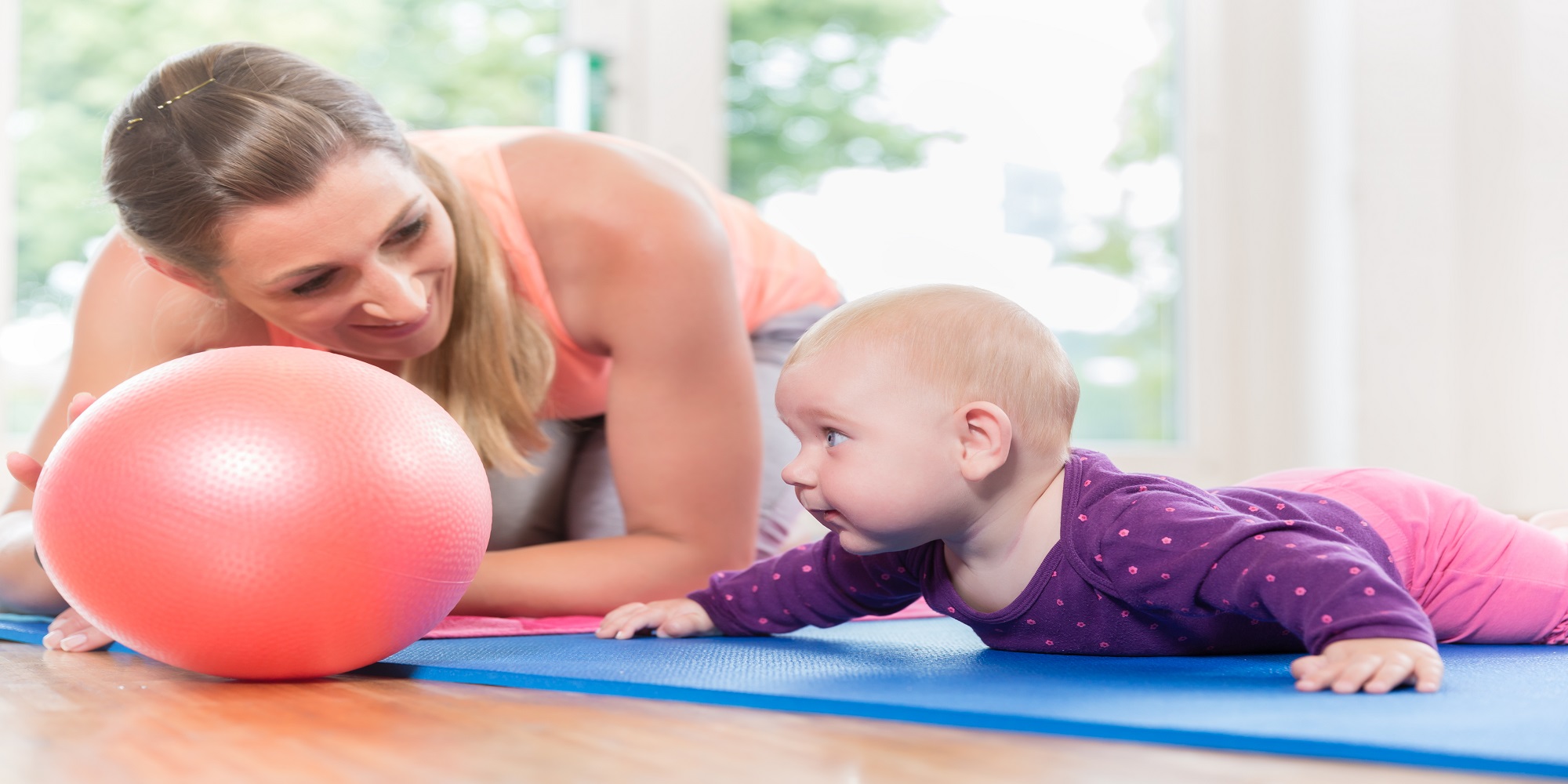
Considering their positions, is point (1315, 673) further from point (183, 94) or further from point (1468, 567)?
point (183, 94)

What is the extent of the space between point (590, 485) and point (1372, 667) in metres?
1.22

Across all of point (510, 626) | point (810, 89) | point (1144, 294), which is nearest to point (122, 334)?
point (510, 626)

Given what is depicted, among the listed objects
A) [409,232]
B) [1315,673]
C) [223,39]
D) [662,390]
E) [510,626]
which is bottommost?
[510,626]

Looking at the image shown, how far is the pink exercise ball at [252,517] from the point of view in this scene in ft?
3.16

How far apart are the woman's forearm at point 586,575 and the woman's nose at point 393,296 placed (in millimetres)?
296

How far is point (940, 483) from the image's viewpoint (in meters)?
1.13

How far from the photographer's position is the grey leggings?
1879 mm

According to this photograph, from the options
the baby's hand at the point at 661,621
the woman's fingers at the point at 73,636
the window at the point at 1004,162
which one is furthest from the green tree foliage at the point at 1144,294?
the woman's fingers at the point at 73,636

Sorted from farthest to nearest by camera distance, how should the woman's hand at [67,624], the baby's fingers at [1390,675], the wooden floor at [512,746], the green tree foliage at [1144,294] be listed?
the green tree foliage at [1144,294]
the woman's hand at [67,624]
the baby's fingers at [1390,675]
the wooden floor at [512,746]

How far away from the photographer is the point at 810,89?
10.0ft

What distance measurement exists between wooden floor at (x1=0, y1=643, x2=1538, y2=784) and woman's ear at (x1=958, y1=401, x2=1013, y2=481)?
307mm

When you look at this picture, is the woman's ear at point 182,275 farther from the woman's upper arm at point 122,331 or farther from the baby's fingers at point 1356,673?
the baby's fingers at point 1356,673

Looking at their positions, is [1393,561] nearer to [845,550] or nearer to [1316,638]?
[1316,638]

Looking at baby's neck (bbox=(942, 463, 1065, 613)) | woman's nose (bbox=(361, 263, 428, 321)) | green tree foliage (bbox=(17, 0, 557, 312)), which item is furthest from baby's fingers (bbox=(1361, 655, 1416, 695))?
green tree foliage (bbox=(17, 0, 557, 312))
